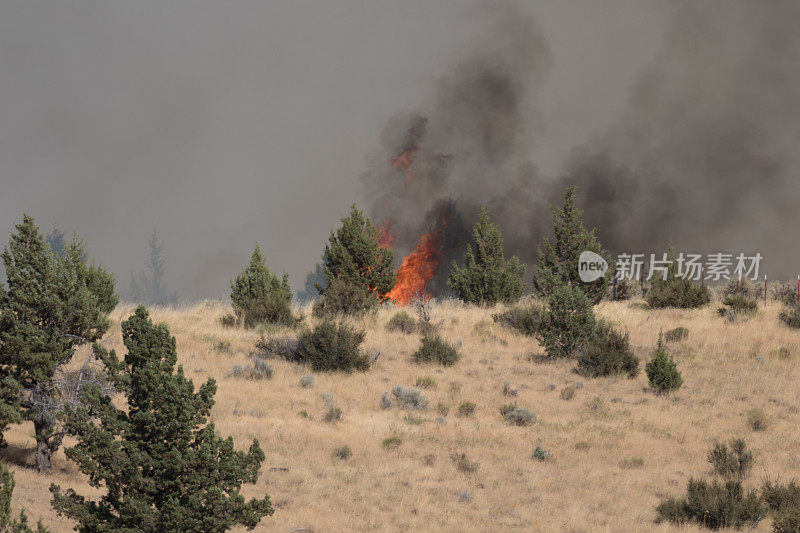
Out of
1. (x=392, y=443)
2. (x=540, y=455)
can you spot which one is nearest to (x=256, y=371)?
(x=392, y=443)

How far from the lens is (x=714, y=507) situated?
9227mm

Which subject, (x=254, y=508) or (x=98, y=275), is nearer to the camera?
(x=254, y=508)

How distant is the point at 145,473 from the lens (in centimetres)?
643

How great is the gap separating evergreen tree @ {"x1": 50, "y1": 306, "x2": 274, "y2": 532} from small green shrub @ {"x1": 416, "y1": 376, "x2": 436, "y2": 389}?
10225 millimetres

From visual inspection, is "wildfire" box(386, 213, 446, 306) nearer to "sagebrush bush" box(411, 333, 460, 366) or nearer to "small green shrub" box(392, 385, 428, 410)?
"sagebrush bush" box(411, 333, 460, 366)

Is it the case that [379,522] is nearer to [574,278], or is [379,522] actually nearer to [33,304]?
[33,304]

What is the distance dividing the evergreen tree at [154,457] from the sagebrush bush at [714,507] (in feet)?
20.3

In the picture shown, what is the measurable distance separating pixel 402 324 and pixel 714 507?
13.7 metres

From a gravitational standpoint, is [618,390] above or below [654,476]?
above

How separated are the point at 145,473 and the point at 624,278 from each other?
3313cm

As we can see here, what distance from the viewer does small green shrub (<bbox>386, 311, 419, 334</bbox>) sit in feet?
71.8

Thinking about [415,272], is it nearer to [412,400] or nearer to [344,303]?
[344,303]

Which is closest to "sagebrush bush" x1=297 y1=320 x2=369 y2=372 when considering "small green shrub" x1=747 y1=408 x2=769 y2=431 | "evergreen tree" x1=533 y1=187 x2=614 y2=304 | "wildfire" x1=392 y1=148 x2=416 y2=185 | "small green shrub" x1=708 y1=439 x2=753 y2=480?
"small green shrub" x1=708 y1=439 x2=753 y2=480

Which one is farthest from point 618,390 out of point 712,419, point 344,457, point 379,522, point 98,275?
point 98,275
